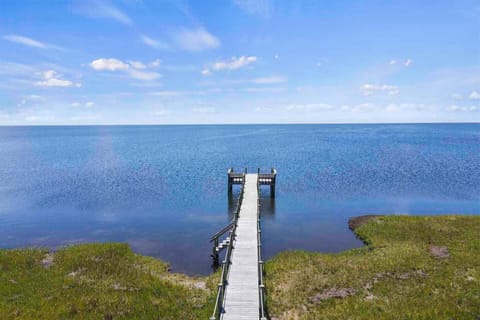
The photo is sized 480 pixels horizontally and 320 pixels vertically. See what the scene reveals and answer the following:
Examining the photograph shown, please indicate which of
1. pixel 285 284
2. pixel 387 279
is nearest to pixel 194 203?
pixel 285 284

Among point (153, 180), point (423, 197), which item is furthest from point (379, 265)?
point (153, 180)

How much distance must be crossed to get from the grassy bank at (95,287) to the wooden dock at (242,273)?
1514 mm

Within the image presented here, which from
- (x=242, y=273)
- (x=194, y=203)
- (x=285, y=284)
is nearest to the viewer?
(x=242, y=273)

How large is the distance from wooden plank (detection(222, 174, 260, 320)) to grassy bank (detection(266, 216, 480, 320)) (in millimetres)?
1573

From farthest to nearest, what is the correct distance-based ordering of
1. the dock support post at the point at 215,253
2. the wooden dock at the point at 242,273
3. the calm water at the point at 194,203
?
the calm water at the point at 194,203, the dock support post at the point at 215,253, the wooden dock at the point at 242,273

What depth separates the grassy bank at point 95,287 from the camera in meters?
16.3

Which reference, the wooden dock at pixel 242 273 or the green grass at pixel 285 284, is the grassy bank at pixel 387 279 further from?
the wooden dock at pixel 242 273

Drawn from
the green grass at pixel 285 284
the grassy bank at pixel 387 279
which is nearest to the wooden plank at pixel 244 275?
the green grass at pixel 285 284

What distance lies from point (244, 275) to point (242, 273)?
0.91 ft

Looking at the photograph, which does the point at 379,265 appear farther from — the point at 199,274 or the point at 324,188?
the point at 324,188

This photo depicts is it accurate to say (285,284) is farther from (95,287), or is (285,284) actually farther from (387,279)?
(95,287)

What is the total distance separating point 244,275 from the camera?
18391mm

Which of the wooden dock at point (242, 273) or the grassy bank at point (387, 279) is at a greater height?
the wooden dock at point (242, 273)

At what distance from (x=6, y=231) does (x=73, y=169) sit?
129 ft
